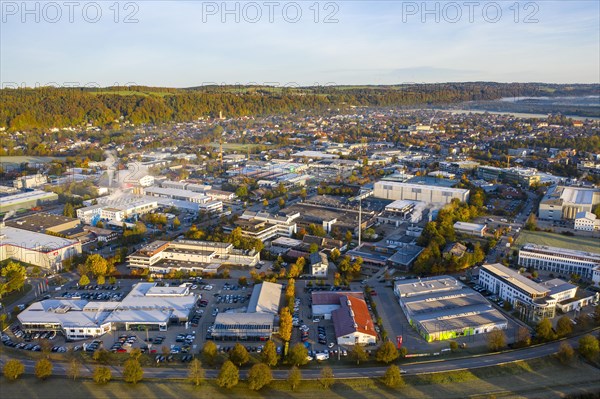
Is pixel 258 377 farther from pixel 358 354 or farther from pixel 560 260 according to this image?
pixel 560 260

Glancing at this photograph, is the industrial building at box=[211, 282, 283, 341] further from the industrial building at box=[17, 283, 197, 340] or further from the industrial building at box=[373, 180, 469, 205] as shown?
the industrial building at box=[373, 180, 469, 205]

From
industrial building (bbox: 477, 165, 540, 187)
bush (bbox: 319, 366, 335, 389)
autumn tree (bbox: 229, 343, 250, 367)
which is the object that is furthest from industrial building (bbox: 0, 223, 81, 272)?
industrial building (bbox: 477, 165, 540, 187)

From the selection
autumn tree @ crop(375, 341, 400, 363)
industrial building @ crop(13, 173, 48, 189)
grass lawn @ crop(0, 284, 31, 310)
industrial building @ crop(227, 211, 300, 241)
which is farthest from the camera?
industrial building @ crop(13, 173, 48, 189)

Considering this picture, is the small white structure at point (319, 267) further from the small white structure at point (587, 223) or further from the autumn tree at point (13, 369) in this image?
the small white structure at point (587, 223)

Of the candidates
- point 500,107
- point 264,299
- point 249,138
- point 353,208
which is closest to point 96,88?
point 249,138

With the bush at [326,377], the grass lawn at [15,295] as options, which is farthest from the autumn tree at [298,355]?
the grass lawn at [15,295]

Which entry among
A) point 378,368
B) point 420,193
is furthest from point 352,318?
point 420,193
